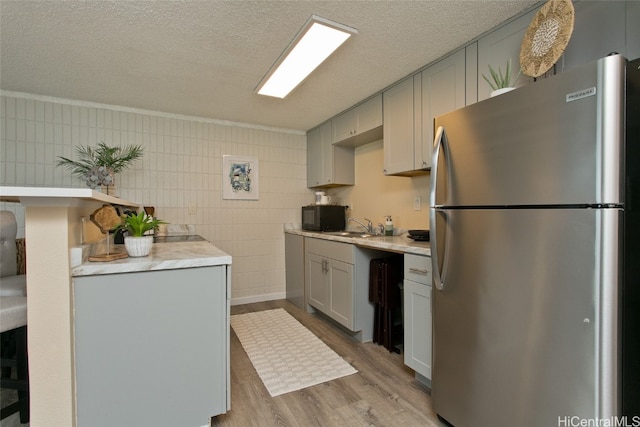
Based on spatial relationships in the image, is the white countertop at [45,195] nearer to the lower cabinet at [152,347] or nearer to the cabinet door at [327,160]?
the lower cabinet at [152,347]

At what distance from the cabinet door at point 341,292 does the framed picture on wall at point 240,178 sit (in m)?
1.61

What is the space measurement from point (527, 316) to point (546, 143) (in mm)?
663

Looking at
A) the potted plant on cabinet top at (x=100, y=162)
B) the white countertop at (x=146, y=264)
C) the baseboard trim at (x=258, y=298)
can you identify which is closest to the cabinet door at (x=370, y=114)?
the white countertop at (x=146, y=264)

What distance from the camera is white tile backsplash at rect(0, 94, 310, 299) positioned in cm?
286

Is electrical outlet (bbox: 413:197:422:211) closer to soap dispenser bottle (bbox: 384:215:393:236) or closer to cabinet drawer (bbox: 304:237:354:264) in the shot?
soap dispenser bottle (bbox: 384:215:393:236)

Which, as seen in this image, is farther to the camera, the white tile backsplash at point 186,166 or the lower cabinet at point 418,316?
the white tile backsplash at point 186,166

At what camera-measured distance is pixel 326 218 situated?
11.4 feet

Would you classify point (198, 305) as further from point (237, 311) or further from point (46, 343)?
point (237, 311)

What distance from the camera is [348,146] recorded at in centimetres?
365

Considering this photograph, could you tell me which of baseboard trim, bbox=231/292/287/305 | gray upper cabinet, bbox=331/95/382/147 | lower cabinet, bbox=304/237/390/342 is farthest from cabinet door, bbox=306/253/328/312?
gray upper cabinet, bbox=331/95/382/147

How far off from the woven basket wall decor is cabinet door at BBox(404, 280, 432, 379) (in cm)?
131

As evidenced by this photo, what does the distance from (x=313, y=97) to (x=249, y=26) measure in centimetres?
117

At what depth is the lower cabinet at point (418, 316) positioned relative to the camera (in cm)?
182

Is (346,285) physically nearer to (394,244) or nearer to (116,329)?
(394,244)
